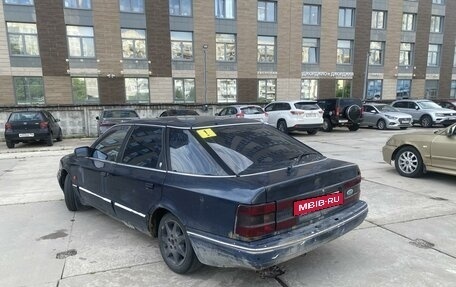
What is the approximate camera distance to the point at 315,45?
97.4ft

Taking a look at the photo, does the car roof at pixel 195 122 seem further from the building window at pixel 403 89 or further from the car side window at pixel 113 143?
the building window at pixel 403 89

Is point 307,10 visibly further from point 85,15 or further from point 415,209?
→ point 415,209

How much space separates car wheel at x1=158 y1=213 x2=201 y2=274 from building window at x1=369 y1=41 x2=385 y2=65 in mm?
32649

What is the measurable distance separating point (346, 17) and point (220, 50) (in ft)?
40.8

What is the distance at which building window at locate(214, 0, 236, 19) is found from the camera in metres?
26.7

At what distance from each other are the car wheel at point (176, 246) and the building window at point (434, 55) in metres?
38.1

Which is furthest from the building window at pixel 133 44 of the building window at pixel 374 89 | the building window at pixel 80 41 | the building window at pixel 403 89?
the building window at pixel 403 89

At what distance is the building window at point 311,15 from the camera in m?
29.0

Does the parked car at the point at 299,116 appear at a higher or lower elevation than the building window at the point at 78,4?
lower

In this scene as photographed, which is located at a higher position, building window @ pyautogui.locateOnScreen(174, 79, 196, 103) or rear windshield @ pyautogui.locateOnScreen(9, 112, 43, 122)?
building window @ pyautogui.locateOnScreen(174, 79, 196, 103)

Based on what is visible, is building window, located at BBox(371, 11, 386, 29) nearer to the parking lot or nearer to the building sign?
the building sign

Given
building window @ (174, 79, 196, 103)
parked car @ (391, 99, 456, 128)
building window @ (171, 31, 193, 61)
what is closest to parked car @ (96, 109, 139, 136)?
building window @ (174, 79, 196, 103)

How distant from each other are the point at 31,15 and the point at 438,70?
36.5 m

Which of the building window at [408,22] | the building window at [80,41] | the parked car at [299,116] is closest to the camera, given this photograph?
the parked car at [299,116]
